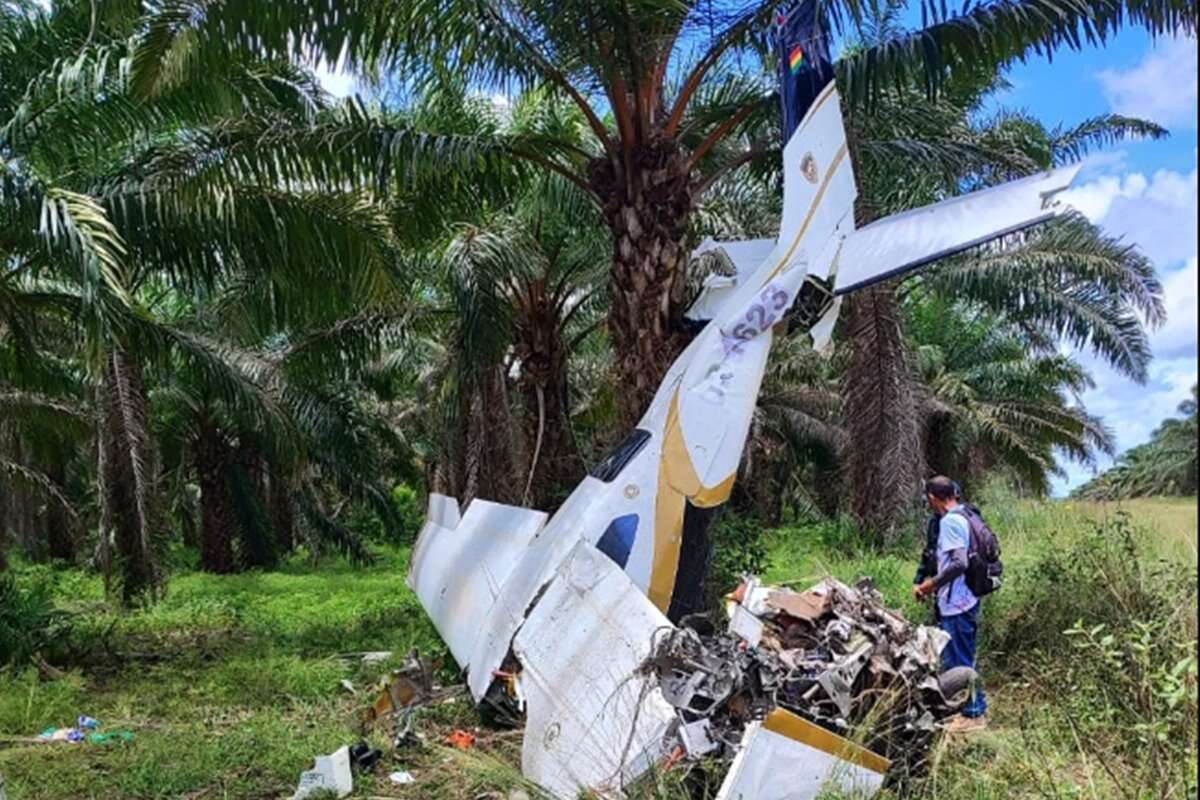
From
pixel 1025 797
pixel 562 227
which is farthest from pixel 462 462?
pixel 1025 797

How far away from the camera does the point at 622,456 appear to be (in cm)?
771

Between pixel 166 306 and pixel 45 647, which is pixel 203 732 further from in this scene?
pixel 166 306

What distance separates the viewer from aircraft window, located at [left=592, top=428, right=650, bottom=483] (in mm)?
7648

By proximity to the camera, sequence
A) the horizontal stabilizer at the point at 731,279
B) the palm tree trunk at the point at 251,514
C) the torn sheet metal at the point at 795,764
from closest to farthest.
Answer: the torn sheet metal at the point at 795,764, the horizontal stabilizer at the point at 731,279, the palm tree trunk at the point at 251,514

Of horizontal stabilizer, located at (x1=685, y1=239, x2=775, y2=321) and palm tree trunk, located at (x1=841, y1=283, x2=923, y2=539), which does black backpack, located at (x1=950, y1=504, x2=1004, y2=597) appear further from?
palm tree trunk, located at (x1=841, y1=283, x2=923, y2=539)

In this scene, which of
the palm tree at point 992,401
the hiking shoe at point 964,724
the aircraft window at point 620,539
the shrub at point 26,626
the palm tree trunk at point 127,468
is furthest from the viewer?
the palm tree at point 992,401

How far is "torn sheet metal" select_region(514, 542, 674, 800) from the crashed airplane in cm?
2

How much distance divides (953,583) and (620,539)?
7.36 ft

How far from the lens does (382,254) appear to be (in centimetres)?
973

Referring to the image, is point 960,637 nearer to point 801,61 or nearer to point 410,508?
point 801,61

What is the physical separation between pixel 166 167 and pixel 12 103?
1999 millimetres

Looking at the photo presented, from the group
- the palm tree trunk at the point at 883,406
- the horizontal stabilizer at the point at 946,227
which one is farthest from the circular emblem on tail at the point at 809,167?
the palm tree trunk at the point at 883,406

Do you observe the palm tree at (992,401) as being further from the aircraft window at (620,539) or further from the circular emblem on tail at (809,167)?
the aircraft window at (620,539)

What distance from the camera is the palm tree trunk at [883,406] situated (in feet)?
44.5
